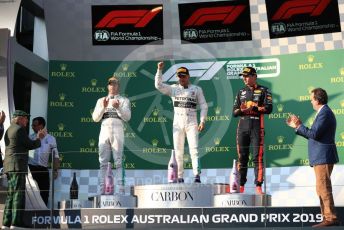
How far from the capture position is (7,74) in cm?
1033

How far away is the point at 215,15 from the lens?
11758 mm

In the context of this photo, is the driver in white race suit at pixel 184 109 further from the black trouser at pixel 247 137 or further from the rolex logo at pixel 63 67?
the rolex logo at pixel 63 67

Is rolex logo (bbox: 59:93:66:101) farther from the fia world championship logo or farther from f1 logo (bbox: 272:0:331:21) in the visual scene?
f1 logo (bbox: 272:0:331:21)

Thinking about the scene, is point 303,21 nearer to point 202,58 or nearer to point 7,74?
point 202,58

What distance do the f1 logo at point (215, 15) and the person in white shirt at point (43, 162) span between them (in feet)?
10.2

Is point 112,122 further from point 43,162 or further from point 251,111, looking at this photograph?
point 251,111

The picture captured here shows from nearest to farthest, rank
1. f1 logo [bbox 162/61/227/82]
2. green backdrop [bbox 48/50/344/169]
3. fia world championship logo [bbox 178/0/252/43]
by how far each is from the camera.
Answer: green backdrop [bbox 48/50/344/169] → f1 logo [bbox 162/61/227/82] → fia world championship logo [bbox 178/0/252/43]

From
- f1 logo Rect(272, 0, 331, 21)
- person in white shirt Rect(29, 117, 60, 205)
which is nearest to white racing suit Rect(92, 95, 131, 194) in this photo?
person in white shirt Rect(29, 117, 60, 205)

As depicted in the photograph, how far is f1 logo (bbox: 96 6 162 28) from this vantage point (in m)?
11.8

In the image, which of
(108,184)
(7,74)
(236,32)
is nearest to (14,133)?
(108,184)

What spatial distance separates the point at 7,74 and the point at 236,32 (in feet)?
11.4

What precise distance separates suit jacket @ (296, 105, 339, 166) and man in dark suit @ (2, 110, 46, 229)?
273cm

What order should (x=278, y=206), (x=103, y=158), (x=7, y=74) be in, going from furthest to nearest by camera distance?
(x=7, y=74), (x=103, y=158), (x=278, y=206)

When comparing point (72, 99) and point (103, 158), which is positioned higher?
point (72, 99)
